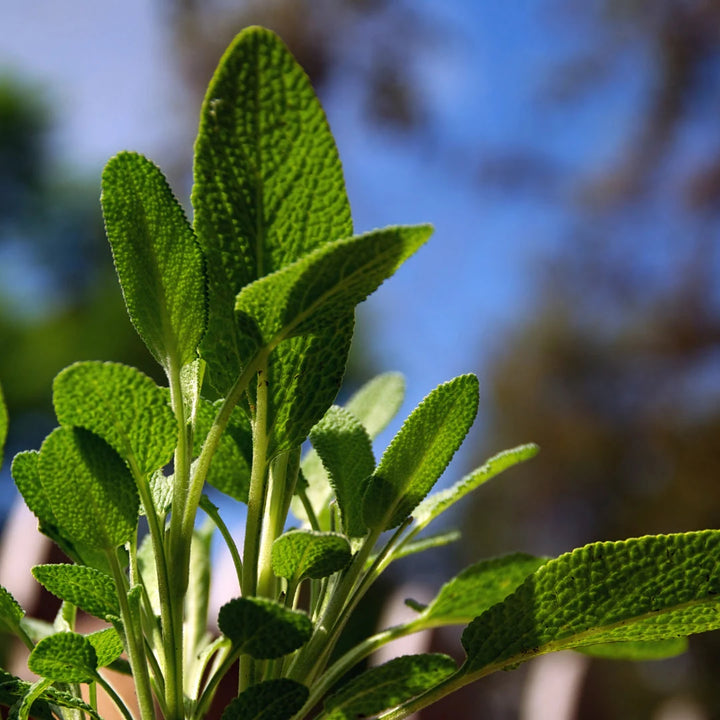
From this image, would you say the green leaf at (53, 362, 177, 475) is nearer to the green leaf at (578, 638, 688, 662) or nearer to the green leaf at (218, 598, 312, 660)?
the green leaf at (218, 598, 312, 660)

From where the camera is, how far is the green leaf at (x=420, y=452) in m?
0.23

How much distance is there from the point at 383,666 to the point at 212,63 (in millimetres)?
4729

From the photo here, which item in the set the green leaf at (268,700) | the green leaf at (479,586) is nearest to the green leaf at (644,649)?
the green leaf at (479,586)

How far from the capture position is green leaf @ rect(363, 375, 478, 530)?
0.23 metres

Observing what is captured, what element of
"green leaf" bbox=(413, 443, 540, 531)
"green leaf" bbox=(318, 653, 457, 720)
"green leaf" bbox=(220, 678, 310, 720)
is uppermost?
"green leaf" bbox=(413, 443, 540, 531)

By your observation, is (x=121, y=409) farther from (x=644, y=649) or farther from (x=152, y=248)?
(x=644, y=649)

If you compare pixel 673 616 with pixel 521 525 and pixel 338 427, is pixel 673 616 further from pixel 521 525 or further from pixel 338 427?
pixel 521 525

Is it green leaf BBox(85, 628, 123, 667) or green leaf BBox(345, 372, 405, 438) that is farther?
green leaf BBox(345, 372, 405, 438)

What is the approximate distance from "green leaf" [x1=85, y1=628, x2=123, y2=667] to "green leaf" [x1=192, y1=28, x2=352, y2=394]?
85 millimetres

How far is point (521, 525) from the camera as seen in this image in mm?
3883

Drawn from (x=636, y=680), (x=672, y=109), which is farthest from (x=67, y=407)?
(x=672, y=109)

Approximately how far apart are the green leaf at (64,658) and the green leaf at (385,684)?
0.22ft

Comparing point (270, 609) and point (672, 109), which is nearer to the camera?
point (270, 609)

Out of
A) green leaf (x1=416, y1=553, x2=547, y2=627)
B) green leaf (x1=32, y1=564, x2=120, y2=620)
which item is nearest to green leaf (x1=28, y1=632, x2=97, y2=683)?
green leaf (x1=32, y1=564, x2=120, y2=620)
